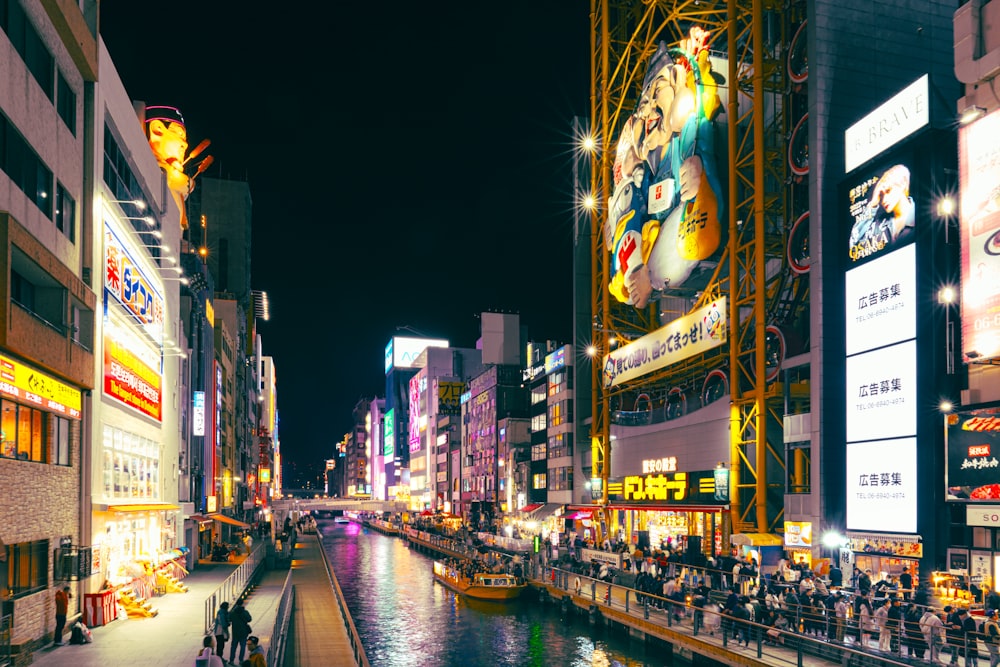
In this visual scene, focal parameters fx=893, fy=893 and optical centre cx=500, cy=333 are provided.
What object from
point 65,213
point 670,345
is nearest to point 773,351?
point 670,345

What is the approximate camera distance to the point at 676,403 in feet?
226

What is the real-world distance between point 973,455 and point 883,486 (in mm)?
6303

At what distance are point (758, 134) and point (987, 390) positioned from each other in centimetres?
2386

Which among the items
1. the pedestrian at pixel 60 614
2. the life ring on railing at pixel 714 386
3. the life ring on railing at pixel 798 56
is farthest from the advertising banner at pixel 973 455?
the pedestrian at pixel 60 614

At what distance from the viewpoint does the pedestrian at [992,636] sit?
78.2 feet

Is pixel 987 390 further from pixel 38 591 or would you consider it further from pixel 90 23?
pixel 90 23

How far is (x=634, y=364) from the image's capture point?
237 feet

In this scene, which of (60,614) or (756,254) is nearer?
(60,614)

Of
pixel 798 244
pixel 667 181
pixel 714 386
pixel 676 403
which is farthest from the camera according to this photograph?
pixel 676 403

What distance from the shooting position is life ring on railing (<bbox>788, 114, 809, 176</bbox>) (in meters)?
51.0

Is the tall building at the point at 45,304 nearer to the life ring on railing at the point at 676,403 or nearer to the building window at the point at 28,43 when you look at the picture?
the building window at the point at 28,43

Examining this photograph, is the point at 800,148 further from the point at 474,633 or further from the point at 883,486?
the point at 474,633

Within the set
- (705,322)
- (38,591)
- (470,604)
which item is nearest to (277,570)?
(470,604)

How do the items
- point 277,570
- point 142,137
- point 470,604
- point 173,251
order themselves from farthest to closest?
point 277,570 → point 470,604 → point 173,251 → point 142,137
